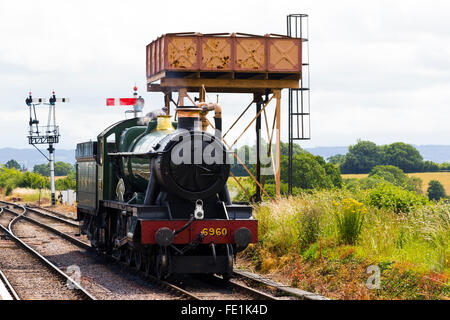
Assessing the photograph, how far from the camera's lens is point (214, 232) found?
43.5ft

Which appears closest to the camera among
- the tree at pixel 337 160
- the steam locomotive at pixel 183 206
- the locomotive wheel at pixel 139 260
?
the steam locomotive at pixel 183 206

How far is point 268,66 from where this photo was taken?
22.3 metres

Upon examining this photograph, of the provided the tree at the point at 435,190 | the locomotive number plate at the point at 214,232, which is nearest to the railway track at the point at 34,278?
the locomotive number plate at the point at 214,232

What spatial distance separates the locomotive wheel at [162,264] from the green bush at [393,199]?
5229mm

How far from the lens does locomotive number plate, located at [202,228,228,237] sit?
520 inches

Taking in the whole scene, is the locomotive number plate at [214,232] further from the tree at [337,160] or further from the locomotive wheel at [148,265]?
the tree at [337,160]

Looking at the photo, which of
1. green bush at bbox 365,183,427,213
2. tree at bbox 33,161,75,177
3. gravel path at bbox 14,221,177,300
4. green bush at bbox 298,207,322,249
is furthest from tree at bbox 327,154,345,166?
green bush at bbox 298,207,322,249

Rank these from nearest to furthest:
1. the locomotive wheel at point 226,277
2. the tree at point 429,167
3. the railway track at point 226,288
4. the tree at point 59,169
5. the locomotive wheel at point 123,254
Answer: the railway track at point 226,288, the locomotive wheel at point 226,277, the locomotive wheel at point 123,254, the tree at point 429,167, the tree at point 59,169

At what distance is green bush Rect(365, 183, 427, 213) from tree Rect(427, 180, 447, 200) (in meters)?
56.6

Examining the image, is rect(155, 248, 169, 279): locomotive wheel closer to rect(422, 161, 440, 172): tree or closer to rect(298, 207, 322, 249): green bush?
rect(298, 207, 322, 249): green bush

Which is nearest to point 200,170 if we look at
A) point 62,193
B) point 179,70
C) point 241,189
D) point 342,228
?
point 342,228

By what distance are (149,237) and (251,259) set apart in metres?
3.82

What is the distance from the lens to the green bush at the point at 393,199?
15.8m
